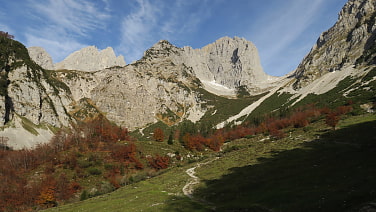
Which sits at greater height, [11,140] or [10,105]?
[10,105]

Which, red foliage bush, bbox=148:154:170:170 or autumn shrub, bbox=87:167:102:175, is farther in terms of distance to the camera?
red foliage bush, bbox=148:154:170:170

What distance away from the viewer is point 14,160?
107 metres

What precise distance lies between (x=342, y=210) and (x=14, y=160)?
135 m

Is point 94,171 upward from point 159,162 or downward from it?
upward

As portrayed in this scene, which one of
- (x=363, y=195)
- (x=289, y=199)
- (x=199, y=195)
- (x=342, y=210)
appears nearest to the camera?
(x=342, y=210)

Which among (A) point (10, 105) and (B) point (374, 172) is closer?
(B) point (374, 172)

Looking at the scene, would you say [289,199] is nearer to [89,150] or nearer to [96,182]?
[96,182]

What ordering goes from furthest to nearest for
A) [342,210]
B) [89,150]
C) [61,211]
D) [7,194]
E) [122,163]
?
[89,150] < [122,163] < [7,194] < [61,211] < [342,210]

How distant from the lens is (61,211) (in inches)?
1848

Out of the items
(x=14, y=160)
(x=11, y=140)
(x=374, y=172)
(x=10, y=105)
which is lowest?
(x=374, y=172)

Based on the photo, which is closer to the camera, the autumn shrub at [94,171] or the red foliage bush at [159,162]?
the autumn shrub at [94,171]

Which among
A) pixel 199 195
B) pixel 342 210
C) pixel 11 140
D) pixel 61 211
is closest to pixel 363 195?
pixel 342 210

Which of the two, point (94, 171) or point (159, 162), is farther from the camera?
point (159, 162)

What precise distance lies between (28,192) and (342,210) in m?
94.0
